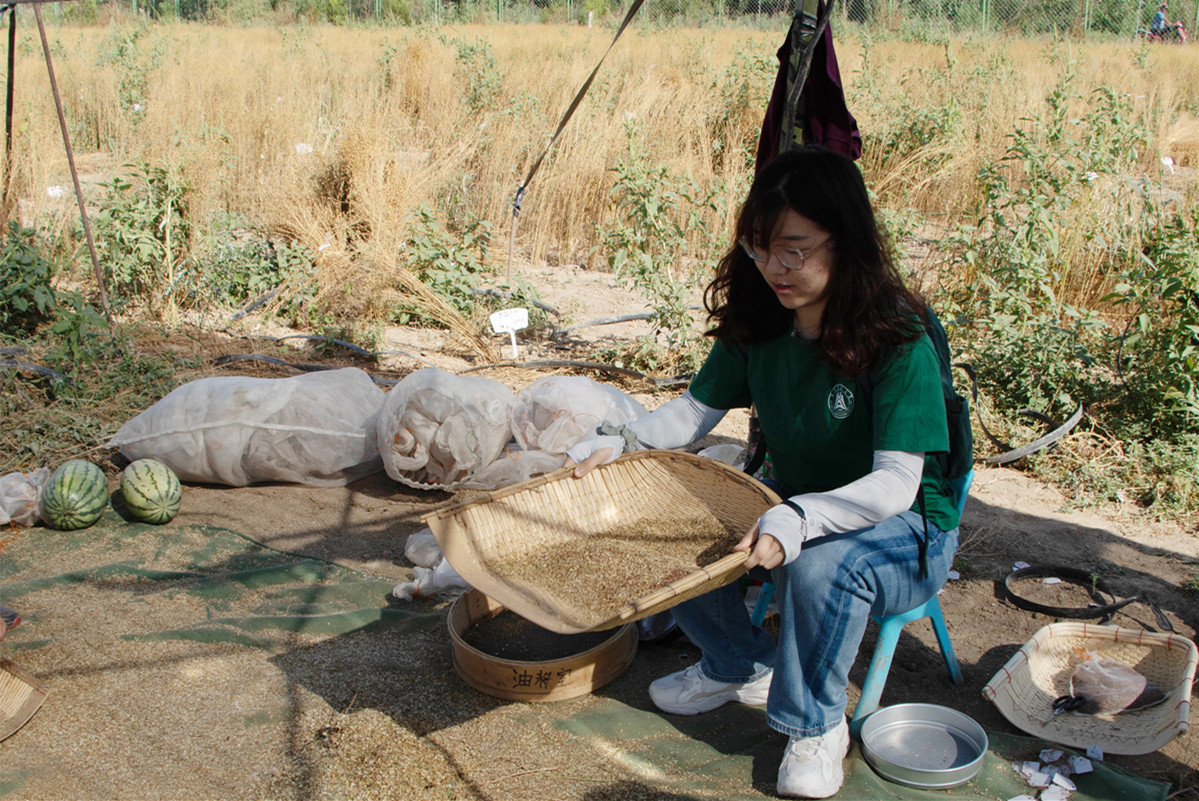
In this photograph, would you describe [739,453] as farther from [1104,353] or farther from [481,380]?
[1104,353]

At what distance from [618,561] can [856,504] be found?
0.67 meters

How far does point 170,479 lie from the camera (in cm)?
353

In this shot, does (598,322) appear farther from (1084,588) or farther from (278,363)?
(1084,588)

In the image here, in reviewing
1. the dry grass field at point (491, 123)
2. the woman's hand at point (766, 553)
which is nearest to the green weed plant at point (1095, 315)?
the dry grass field at point (491, 123)

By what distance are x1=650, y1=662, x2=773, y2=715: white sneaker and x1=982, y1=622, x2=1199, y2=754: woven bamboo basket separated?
2.04ft

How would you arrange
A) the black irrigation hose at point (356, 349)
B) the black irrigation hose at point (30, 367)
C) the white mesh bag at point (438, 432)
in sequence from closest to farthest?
the white mesh bag at point (438, 432)
the black irrigation hose at point (30, 367)
the black irrigation hose at point (356, 349)

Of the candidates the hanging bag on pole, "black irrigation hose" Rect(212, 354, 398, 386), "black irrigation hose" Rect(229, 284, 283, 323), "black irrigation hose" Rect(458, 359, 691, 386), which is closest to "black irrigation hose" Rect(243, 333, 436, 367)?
"black irrigation hose" Rect(212, 354, 398, 386)

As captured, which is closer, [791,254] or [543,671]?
[791,254]

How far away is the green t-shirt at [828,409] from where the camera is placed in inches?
79.6

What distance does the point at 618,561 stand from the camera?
94.0 inches

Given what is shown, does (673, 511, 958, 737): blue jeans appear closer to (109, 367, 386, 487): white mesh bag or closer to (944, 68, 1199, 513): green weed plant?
(944, 68, 1199, 513): green weed plant

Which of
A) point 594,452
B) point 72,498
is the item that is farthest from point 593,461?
point 72,498

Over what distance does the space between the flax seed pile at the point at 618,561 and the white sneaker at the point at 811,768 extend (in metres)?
0.47

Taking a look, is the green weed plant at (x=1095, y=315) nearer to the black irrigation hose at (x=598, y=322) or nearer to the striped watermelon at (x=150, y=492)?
the black irrigation hose at (x=598, y=322)
